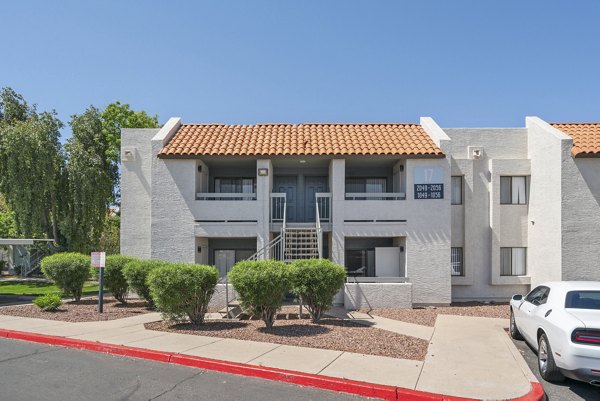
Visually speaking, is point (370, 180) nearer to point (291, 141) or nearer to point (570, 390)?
point (291, 141)

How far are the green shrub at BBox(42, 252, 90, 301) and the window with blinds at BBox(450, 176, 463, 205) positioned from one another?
13.3 m

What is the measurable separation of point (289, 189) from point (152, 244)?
224 inches

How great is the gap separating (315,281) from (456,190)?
8.42m

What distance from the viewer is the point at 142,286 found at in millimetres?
14227

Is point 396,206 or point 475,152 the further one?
point 475,152

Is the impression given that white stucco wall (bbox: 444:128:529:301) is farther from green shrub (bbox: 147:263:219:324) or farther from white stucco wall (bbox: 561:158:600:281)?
green shrub (bbox: 147:263:219:324)

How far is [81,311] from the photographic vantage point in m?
13.9

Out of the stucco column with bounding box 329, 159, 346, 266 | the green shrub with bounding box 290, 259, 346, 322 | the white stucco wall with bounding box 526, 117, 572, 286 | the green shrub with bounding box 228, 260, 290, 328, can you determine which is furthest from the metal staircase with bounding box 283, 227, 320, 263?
the white stucco wall with bounding box 526, 117, 572, 286

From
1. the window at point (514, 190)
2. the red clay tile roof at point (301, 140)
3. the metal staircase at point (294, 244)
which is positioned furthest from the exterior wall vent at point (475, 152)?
the metal staircase at point (294, 244)

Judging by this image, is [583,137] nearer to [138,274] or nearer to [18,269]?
[138,274]

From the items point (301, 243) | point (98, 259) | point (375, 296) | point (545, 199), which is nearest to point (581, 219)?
point (545, 199)

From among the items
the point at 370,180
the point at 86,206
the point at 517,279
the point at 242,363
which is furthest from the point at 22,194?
the point at 517,279

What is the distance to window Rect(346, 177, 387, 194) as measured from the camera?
1888cm

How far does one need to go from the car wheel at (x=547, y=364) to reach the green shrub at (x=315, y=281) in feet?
16.6
